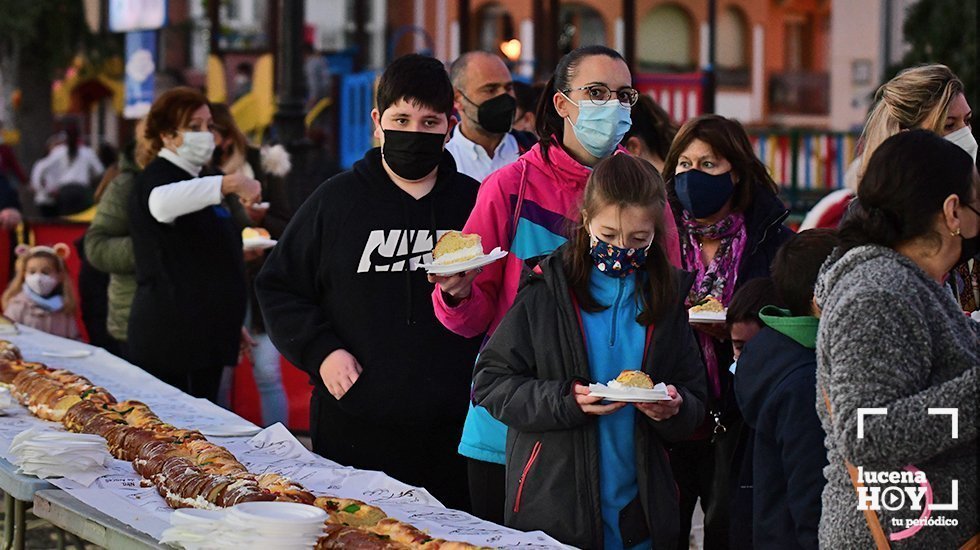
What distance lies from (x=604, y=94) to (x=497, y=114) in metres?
1.84

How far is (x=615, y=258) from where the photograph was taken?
3.89 metres

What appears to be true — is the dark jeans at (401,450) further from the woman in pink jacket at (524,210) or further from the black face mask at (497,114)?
the black face mask at (497,114)

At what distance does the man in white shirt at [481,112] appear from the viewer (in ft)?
20.8

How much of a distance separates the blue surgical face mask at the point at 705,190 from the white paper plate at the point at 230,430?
5.56 feet

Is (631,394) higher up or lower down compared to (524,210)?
lower down

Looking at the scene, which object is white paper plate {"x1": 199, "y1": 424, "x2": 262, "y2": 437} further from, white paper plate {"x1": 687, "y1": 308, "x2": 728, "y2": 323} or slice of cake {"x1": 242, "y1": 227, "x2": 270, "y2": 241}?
slice of cake {"x1": 242, "y1": 227, "x2": 270, "y2": 241}

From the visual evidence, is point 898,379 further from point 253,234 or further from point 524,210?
point 253,234

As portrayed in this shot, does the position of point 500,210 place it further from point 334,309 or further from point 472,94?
point 472,94

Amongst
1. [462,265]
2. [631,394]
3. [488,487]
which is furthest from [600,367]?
[488,487]

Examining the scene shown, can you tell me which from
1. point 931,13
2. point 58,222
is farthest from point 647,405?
point 931,13

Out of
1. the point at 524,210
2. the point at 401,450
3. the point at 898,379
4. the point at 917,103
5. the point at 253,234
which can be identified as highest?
the point at 917,103

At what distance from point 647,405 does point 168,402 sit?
2.89 meters

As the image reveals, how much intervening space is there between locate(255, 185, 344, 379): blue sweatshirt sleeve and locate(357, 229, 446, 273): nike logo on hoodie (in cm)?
14

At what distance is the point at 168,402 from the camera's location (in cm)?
611
